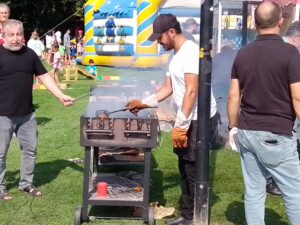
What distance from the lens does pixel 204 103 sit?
4.16 metres

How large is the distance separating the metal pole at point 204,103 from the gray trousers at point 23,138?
77.9 inches

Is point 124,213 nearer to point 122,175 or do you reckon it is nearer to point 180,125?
point 122,175

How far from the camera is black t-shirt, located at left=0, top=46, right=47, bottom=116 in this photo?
16.3 feet

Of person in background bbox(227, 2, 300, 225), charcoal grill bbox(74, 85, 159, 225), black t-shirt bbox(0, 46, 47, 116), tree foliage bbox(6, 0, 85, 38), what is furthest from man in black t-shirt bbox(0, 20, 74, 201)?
tree foliage bbox(6, 0, 85, 38)

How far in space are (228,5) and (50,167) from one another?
18.4ft

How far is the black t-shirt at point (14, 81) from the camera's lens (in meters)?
4.96

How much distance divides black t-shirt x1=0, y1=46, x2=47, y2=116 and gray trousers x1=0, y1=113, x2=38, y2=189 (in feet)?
0.35

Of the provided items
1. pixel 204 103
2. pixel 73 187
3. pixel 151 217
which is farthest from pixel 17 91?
pixel 204 103

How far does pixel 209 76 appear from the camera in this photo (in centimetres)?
417

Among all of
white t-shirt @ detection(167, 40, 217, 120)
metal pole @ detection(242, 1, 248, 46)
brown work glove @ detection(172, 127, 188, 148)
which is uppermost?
metal pole @ detection(242, 1, 248, 46)

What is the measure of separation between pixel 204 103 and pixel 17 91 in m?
2.03

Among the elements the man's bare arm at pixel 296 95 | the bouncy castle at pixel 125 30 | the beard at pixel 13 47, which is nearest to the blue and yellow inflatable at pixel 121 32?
the bouncy castle at pixel 125 30

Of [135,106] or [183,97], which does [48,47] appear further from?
[183,97]

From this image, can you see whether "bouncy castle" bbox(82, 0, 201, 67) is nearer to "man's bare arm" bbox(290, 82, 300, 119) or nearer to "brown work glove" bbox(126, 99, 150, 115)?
"brown work glove" bbox(126, 99, 150, 115)
